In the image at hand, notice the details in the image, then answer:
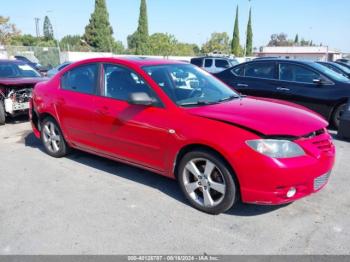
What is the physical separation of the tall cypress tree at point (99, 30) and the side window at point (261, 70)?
49123mm

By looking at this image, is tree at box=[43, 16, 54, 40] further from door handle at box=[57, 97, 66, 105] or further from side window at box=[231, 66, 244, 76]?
door handle at box=[57, 97, 66, 105]

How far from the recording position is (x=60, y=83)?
17.1ft

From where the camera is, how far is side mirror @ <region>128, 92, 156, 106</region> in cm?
378

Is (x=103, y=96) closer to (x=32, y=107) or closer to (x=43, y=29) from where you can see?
(x=32, y=107)

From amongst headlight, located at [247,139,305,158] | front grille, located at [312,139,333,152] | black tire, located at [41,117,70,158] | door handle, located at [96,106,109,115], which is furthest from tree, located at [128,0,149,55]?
headlight, located at [247,139,305,158]

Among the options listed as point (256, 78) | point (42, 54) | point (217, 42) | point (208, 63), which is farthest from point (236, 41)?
point (256, 78)

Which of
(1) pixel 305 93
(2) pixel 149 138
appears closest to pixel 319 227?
(2) pixel 149 138

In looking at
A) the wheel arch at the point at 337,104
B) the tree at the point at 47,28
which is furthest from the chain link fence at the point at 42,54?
the tree at the point at 47,28

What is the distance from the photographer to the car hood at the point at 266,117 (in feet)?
10.7

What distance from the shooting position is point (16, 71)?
897 centimetres

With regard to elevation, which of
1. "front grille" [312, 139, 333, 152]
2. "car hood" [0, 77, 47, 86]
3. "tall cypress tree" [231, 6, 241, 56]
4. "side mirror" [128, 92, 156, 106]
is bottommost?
"front grille" [312, 139, 333, 152]

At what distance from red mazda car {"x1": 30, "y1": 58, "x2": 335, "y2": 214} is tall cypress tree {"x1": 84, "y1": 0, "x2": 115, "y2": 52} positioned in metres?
51.8

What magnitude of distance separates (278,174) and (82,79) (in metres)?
3.08

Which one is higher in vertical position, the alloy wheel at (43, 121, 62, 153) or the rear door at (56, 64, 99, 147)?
the rear door at (56, 64, 99, 147)
